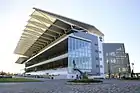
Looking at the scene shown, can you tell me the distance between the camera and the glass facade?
2319 inches

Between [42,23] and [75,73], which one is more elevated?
[42,23]

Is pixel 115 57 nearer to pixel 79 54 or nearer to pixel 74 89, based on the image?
pixel 79 54

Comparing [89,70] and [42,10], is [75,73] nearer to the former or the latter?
[89,70]

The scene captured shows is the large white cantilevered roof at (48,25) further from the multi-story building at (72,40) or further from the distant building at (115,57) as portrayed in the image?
the distant building at (115,57)

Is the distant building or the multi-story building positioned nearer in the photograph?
the multi-story building

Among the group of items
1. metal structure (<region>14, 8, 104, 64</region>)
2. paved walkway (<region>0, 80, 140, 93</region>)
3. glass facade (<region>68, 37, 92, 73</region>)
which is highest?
metal structure (<region>14, 8, 104, 64</region>)

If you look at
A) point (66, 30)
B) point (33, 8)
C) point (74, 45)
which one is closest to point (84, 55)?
point (74, 45)

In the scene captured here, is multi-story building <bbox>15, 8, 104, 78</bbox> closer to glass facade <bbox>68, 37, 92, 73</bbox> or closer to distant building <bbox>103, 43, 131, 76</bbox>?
glass facade <bbox>68, 37, 92, 73</bbox>

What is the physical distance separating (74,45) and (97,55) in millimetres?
12532

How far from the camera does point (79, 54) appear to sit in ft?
198

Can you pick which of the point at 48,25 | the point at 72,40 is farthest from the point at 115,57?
the point at 72,40

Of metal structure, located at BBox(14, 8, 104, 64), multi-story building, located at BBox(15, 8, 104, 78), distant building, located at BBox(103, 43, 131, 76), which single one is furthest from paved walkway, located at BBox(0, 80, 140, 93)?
distant building, located at BBox(103, 43, 131, 76)

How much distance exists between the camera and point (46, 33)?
7512cm

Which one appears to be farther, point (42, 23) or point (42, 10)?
point (42, 23)
